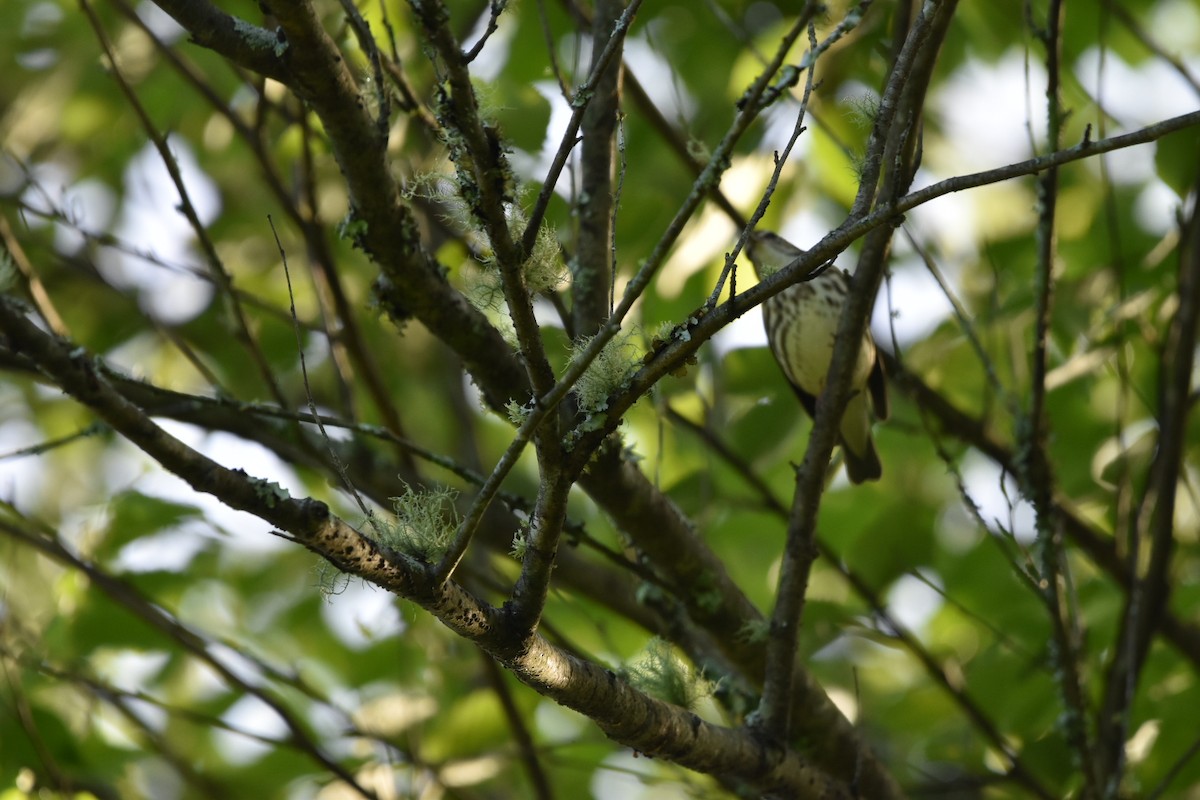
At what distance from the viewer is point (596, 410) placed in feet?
5.07

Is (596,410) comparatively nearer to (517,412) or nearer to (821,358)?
(517,412)

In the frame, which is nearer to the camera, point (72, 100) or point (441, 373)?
point (72, 100)

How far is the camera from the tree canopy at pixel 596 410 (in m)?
1.62

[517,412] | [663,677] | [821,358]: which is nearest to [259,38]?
[517,412]

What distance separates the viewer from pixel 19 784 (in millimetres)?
3031

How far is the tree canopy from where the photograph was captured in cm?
162

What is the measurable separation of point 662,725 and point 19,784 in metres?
1.91

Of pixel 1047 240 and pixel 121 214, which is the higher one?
pixel 121 214

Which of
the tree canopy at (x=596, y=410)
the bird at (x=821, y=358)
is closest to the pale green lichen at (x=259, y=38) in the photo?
the tree canopy at (x=596, y=410)

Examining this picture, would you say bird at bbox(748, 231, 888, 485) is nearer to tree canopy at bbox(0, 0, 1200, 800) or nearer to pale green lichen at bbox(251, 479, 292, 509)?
tree canopy at bbox(0, 0, 1200, 800)

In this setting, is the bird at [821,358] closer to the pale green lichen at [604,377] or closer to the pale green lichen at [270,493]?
the pale green lichen at [604,377]

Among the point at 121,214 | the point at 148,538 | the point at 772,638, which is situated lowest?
the point at 772,638

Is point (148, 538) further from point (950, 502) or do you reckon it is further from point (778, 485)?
point (950, 502)

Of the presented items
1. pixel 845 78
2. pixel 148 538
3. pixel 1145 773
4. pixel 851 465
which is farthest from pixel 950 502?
pixel 148 538
